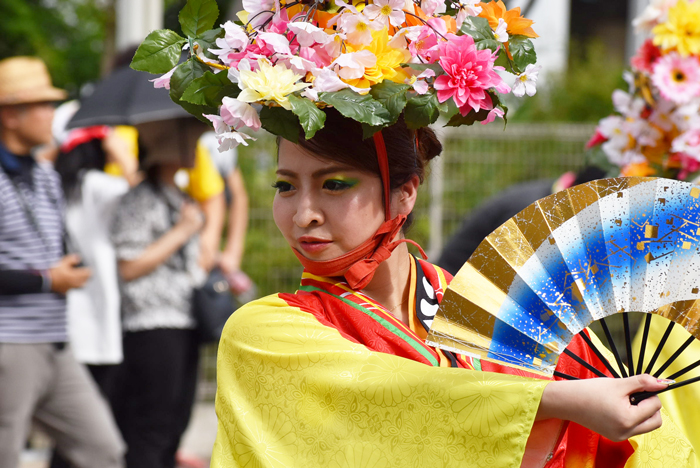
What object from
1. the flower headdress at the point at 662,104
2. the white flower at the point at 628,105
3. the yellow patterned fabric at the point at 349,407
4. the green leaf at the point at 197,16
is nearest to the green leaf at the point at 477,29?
the green leaf at the point at 197,16

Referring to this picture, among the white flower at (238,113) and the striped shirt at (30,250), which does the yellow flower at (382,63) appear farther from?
the striped shirt at (30,250)

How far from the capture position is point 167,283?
5059mm

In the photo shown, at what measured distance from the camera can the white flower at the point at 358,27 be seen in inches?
79.4

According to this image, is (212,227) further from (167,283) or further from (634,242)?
(634,242)

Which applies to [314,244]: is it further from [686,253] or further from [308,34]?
[686,253]

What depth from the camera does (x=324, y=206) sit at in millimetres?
2125

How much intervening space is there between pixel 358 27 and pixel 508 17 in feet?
1.34

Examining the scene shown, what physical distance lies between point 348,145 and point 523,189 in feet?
11.1

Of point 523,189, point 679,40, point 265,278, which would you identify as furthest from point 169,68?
point 265,278

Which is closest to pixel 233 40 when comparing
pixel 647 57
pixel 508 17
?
pixel 508 17

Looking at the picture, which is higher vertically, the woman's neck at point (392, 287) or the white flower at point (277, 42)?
the white flower at point (277, 42)

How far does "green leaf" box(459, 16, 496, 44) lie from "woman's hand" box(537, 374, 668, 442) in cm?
83

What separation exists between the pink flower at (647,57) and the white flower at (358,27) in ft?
6.48

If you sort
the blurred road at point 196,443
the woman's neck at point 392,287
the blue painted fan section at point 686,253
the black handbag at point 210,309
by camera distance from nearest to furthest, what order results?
the blue painted fan section at point 686,253 < the woman's neck at point 392,287 < the black handbag at point 210,309 < the blurred road at point 196,443
